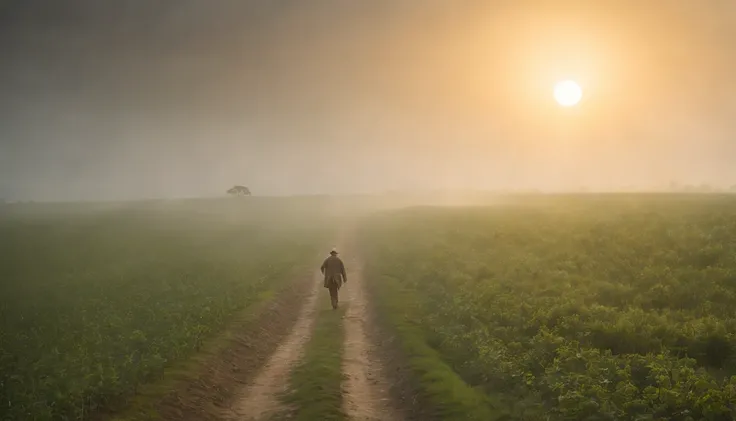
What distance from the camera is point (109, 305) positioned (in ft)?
91.3

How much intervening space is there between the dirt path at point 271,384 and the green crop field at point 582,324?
15.4 ft

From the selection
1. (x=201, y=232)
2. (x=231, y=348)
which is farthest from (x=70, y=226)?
(x=231, y=348)

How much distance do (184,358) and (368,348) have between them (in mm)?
7810

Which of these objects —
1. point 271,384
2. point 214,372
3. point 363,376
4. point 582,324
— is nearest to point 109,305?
point 214,372

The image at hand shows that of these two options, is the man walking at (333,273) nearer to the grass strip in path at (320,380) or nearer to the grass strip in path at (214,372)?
the grass strip in path at (214,372)

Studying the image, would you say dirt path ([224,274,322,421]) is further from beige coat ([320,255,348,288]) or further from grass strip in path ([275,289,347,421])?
beige coat ([320,255,348,288])

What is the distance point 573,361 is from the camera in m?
14.3

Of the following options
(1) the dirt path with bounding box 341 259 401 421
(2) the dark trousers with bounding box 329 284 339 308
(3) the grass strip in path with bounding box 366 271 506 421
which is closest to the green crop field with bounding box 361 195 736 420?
(3) the grass strip in path with bounding box 366 271 506 421

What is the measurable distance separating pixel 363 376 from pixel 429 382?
2.95 m

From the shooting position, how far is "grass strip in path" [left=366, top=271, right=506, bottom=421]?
1305 cm

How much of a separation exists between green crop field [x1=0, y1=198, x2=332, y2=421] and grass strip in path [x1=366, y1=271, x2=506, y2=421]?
8.75m

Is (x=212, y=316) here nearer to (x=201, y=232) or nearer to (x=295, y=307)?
(x=295, y=307)

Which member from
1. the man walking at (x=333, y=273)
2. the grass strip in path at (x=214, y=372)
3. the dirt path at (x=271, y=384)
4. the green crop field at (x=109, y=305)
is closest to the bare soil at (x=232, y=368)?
the grass strip in path at (x=214, y=372)

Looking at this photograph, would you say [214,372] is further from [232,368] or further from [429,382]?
[429,382]
